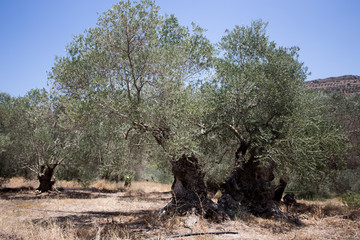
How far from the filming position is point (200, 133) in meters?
11.1

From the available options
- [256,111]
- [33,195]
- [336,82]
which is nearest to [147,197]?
[33,195]

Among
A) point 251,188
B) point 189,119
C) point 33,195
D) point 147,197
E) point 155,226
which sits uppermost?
point 189,119

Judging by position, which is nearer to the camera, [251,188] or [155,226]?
[155,226]

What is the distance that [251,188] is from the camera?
12.4 meters

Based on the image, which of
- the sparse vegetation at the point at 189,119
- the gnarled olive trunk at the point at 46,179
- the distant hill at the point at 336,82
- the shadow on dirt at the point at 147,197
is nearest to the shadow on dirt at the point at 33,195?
the gnarled olive trunk at the point at 46,179

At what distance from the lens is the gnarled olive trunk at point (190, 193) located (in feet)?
34.4

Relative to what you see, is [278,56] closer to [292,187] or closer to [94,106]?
[94,106]

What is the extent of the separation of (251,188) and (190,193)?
11.0 ft

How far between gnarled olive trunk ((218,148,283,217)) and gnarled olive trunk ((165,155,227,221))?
1.67 metres

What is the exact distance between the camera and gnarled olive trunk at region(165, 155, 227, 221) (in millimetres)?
10500

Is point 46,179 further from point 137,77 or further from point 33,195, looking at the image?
point 137,77

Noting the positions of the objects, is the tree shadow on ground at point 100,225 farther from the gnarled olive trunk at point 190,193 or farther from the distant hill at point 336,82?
the distant hill at point 336,82

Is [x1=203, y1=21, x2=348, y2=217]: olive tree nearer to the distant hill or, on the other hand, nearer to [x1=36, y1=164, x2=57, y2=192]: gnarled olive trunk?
[x1=36, y1=164, x2=57, y2=192]: gnarled olive trunk

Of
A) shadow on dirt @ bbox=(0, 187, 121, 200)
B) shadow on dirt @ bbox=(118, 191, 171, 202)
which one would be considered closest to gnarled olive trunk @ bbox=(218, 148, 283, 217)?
shadow on dirt @ bbox=(118, 191, 171, 202)
